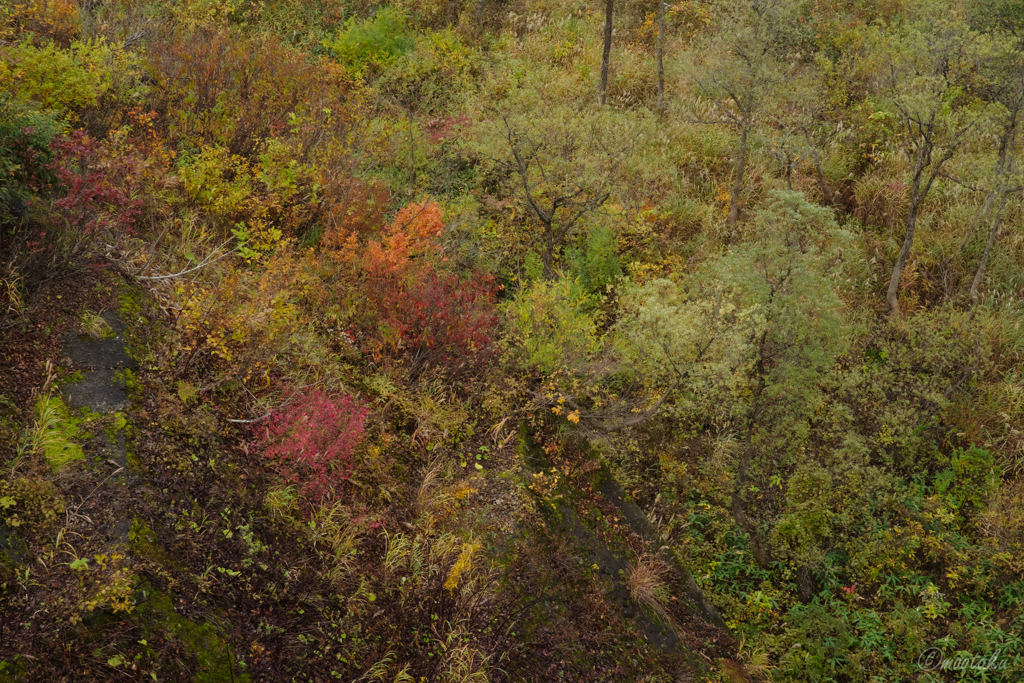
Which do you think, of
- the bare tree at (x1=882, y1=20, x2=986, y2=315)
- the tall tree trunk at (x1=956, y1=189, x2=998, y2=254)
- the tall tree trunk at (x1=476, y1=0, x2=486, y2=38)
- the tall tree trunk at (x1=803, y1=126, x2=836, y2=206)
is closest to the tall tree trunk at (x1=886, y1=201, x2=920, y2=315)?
the bare tree at (x1=882, y1=20, x2=986, y2=315)

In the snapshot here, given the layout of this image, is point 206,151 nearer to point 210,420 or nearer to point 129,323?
point 129,323

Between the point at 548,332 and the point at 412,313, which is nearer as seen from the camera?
the point at 412,313

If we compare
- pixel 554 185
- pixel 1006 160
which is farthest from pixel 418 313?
pixel 1006 160

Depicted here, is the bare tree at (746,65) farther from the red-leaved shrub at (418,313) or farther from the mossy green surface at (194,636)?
the mossy green surface at (194,636)

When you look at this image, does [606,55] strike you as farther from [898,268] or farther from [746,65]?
[898,268]

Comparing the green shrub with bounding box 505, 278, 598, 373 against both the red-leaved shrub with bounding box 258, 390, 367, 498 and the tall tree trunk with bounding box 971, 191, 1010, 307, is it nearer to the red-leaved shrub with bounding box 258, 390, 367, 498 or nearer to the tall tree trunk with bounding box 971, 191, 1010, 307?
the red-leaved shrub with bounding box 258, 390, 367, 498

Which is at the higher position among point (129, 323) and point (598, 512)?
point (129, 323)

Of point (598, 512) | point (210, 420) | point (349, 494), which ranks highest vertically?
point (210, 420)

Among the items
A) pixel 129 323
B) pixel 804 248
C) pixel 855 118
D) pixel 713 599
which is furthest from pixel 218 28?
pixel 855 118
